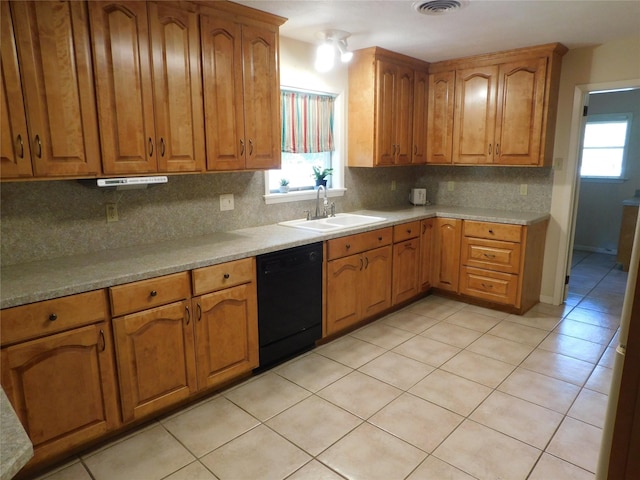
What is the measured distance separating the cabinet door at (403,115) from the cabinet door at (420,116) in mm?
69

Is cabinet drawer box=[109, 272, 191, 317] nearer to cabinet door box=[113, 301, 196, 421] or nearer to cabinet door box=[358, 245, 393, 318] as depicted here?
cabinet door box=[113, 301, 196, 421]

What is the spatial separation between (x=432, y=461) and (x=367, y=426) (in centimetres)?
39

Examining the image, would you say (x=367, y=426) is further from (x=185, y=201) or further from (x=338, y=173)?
(x=338, y=173)

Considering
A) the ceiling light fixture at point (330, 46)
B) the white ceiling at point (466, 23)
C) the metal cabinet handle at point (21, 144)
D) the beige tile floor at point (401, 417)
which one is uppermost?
the white ceiling at point (466, 23)

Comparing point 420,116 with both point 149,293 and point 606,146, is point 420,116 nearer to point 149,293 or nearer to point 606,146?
point 149,293

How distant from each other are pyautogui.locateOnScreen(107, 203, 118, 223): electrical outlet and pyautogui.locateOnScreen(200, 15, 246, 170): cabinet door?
23.6 inches

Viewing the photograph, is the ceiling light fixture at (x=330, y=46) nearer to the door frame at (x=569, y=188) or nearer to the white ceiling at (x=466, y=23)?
the white ceiling at (x=466, y=23)

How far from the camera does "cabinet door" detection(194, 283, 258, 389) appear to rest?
239cm

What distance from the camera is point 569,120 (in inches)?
148

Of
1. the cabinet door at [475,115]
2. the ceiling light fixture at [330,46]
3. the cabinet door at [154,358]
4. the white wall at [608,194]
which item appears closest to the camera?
the cabinet door at [154,358]

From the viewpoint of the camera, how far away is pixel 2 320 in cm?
168

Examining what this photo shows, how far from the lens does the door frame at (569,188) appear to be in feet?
12.1

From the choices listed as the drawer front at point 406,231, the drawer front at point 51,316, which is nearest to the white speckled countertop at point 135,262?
the drawer front at point 51,316

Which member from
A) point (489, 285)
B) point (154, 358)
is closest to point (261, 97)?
point (154, 358)
